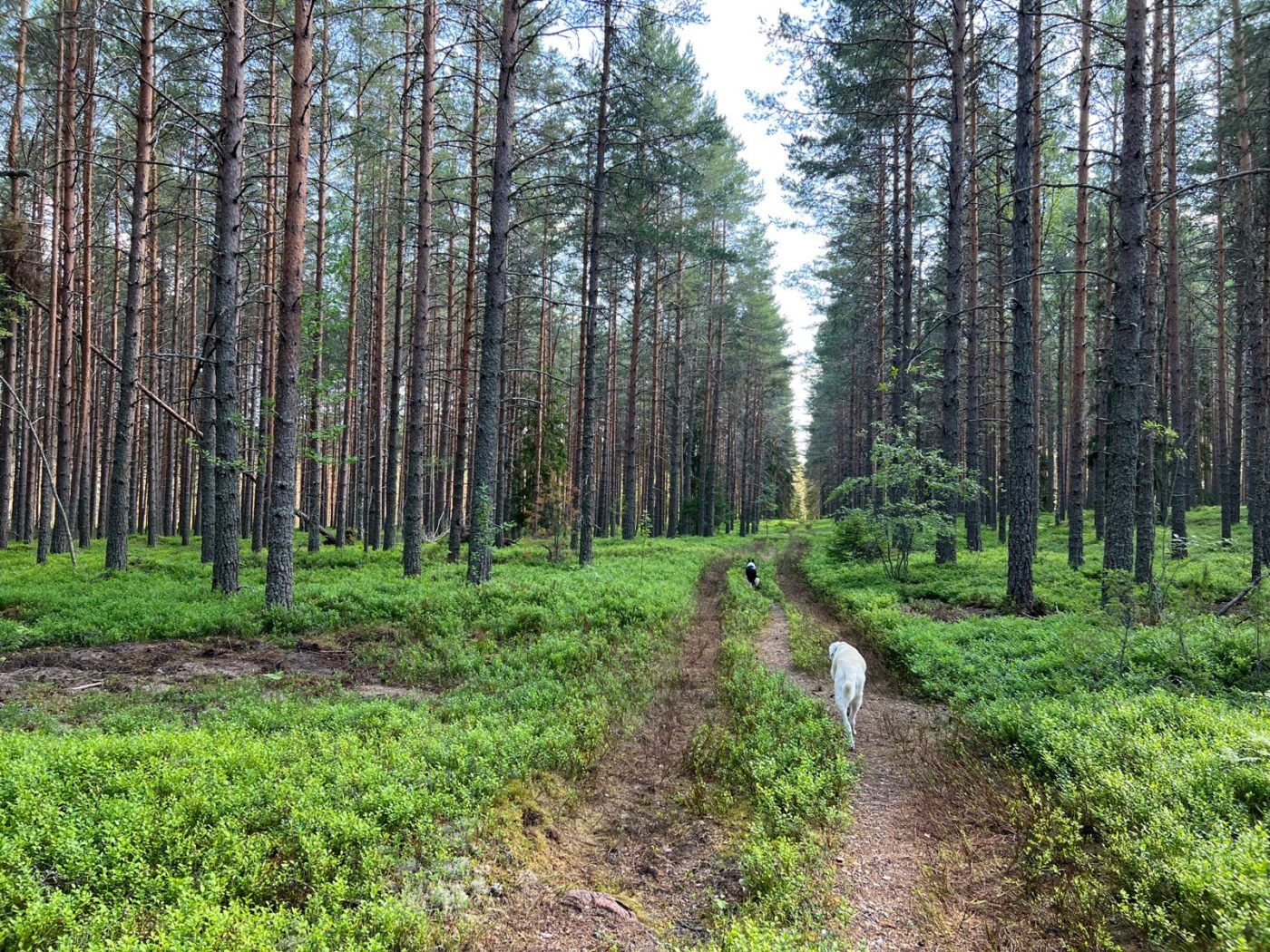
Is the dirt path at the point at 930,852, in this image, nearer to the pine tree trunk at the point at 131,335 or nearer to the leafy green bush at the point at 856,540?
the leafy green bush at the point at 856,540

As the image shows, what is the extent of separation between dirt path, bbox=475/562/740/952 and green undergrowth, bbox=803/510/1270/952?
2.16 metres

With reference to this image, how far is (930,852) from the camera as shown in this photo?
4047 millimetres

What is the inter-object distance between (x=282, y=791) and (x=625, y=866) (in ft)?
7.47

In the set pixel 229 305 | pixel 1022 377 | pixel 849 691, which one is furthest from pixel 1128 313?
pixel 229 305

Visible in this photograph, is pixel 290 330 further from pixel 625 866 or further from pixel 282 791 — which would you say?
pixel 625 866

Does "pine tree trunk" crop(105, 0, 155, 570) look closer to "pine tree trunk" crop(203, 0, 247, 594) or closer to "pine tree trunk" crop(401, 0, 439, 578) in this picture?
"pine tree trunk" crop(203, 0, 247, 594)

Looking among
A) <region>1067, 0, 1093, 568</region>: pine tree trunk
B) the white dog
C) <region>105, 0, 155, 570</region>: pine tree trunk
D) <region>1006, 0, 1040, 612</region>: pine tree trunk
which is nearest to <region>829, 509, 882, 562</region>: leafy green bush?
<region>1067, 0, 1093, 568</region>: pine tree trunk

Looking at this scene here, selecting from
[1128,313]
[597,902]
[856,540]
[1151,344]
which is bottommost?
[597,902]

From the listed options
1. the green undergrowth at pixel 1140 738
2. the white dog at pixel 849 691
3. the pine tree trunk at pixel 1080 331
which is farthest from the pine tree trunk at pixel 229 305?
the pine tree trunk at pixel 1080 331

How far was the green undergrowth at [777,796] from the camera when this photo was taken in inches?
128

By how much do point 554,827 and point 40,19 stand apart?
2304 cm

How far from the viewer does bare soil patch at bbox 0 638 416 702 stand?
6543mm

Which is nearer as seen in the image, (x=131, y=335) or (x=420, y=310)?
(x=131, y=335)

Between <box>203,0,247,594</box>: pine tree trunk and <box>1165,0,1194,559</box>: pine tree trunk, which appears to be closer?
<box>203,0,247,594</box>: pine tree trunk
